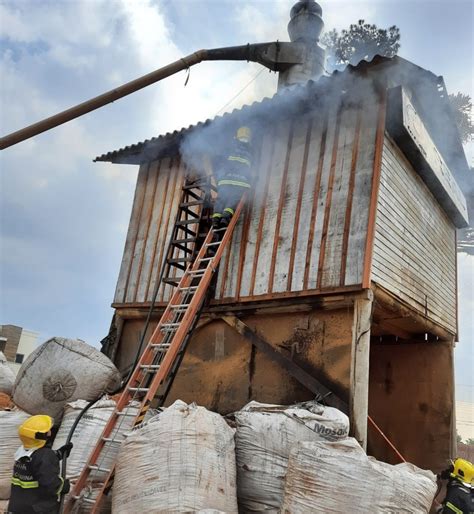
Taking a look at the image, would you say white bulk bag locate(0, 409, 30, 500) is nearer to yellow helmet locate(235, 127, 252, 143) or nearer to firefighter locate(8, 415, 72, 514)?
firefighter locate(8, 415, 72, 514)

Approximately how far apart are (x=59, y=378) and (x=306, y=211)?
3.85 meters

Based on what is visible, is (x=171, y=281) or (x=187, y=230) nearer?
(x=171, y=281)

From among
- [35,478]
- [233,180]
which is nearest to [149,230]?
[233,180]

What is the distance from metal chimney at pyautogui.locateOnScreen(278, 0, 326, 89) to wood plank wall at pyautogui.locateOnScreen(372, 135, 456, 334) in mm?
5041

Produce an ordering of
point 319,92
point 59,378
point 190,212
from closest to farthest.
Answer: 1. point 59,378
2. point 319,92
3. point 190,212

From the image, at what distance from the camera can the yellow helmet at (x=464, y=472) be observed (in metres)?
4.30

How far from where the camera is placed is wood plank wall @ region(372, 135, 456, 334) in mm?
5895

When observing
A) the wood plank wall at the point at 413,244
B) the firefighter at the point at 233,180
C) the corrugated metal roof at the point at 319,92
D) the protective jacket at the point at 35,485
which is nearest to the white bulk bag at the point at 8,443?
the protective jacket at the point at 35,485

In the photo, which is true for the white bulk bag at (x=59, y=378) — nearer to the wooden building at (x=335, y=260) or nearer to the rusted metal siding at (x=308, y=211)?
the wooden building at (x=335, y=260)

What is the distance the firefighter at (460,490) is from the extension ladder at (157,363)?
3.04 m

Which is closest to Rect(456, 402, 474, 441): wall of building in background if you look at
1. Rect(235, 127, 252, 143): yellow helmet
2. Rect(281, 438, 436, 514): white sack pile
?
Rect(235, 127, 252, 143): yellow helmet

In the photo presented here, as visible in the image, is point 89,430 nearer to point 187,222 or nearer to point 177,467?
point 177,467

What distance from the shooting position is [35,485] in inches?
134

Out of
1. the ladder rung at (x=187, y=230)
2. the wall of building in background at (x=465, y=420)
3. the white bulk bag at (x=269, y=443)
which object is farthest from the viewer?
the wall of building in background at (x=465, y=420)
